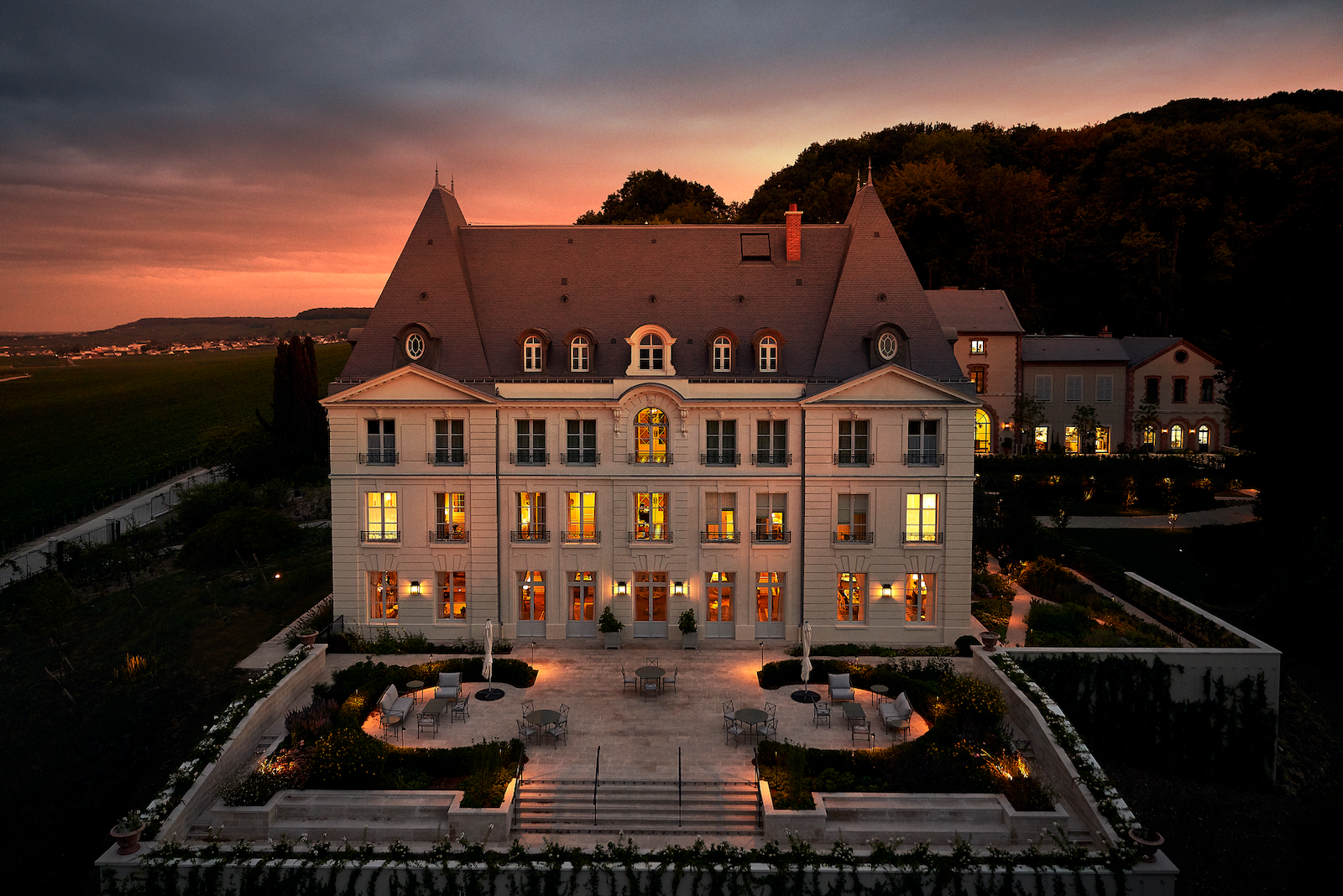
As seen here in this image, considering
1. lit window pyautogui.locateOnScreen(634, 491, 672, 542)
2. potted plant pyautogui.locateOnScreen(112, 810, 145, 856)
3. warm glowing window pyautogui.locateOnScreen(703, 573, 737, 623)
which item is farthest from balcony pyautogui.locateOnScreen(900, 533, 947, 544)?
potted plant pyautogui.locateOnScreen(112, 810, 145, 856)

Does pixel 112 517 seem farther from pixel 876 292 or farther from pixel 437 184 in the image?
pixel 876 292

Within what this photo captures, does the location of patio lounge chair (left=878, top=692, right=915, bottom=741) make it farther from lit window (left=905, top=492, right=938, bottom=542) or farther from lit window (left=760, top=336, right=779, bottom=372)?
lit window (left=760, top=336, right=779, bottom=372)

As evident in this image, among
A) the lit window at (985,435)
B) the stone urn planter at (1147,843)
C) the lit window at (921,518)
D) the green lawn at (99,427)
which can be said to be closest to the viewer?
the stone urn planter at (1147,843)

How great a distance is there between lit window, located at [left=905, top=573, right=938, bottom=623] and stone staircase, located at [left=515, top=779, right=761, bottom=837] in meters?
12.9

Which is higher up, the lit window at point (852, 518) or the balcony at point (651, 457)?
the balcony at point (651, 457)

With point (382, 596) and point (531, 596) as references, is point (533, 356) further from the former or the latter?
point (382, 596)

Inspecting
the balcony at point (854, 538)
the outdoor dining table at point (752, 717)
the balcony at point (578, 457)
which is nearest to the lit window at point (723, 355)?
the balcony at point (578, 457)

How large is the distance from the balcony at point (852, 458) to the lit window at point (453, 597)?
16.3 meters

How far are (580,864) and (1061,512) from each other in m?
38.6

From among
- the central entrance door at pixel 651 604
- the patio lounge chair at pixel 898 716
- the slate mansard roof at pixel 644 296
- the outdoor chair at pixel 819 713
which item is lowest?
the outdoor chair at pixel 819 713

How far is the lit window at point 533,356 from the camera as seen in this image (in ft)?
106

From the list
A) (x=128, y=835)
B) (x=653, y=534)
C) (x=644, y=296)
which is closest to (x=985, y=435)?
(x=644, y=296)

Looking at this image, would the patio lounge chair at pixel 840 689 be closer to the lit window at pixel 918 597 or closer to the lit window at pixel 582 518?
the lit window at pixel 918 597

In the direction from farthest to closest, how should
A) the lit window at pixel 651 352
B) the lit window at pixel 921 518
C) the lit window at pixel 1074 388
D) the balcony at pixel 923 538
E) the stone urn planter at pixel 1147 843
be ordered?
the lit window at pixel 1074 388
the lit window at pixel 651 352
the lit window at pixel 921 518
the balcony at pixel 923 538
the stone urn planter at pixel 1147 843
